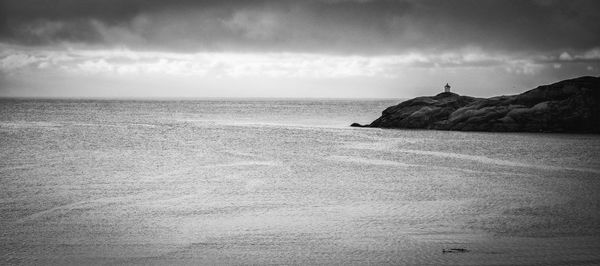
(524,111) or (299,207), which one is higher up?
(524,111)

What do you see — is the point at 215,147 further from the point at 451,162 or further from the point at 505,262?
the point at 505,262

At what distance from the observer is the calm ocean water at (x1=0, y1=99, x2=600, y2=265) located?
14914 millimetres

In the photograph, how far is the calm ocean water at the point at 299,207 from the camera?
14914 mm

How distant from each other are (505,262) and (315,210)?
29.7ft

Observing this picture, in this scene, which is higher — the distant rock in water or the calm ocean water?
the distant rock in water

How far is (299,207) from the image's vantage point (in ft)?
72.0

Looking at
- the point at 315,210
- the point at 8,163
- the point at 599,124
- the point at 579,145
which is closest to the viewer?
the point at 315,210

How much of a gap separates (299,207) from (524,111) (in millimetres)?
53463

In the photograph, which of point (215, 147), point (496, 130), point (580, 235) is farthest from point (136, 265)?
point (496, 130)

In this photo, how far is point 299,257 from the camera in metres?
14.5

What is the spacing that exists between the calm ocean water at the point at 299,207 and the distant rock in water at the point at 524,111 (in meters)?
19.9

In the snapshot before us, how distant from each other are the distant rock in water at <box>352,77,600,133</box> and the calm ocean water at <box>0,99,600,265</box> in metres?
19.9

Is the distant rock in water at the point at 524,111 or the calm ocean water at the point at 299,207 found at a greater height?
the distant rock in water at the point at 524,111

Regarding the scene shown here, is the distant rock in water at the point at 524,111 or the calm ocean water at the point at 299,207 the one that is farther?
the distant rock in water at the point at 524,111
